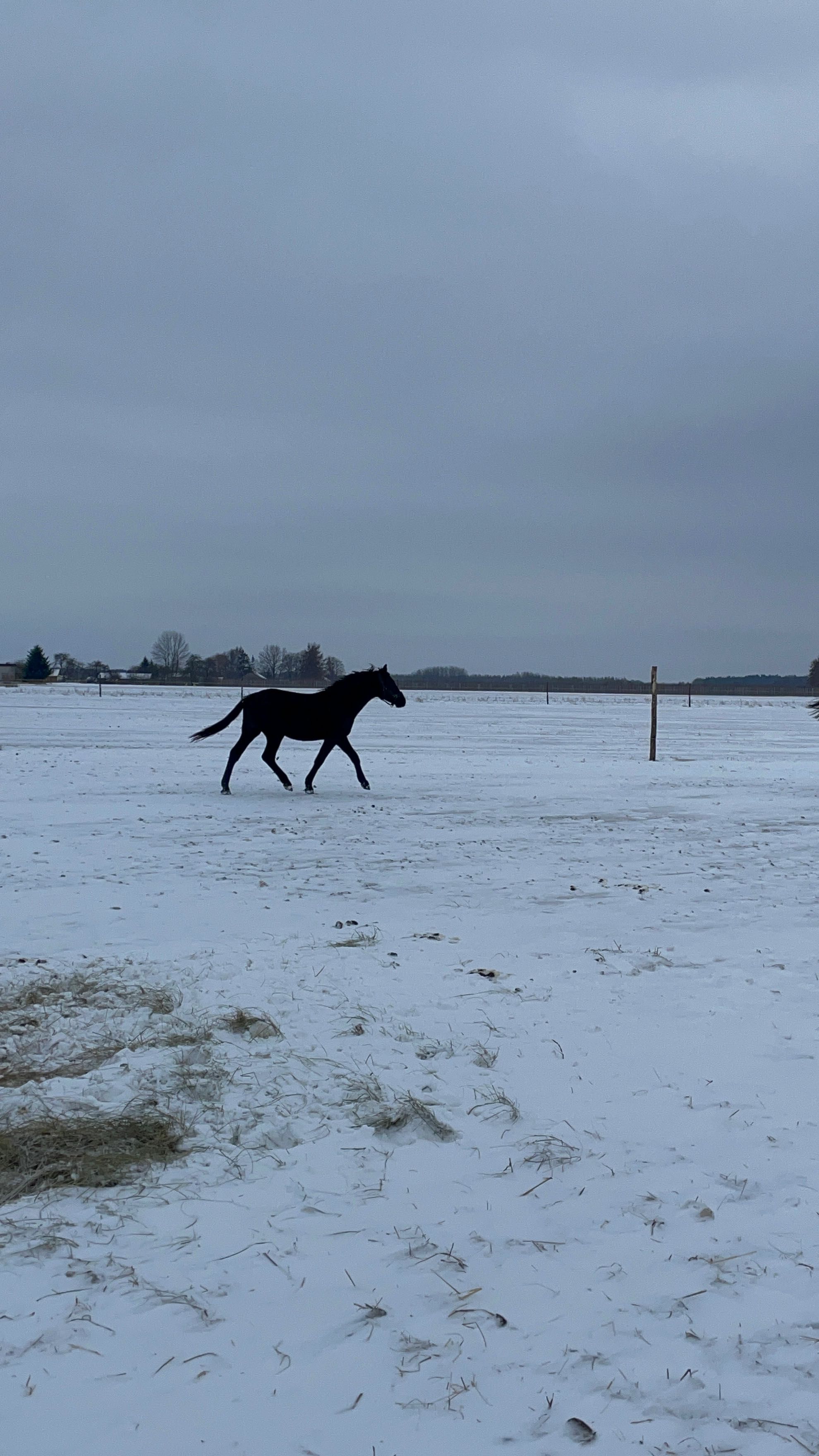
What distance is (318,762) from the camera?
13.6m

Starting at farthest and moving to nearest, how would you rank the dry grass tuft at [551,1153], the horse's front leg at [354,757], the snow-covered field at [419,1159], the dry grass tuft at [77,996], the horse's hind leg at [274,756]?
1. the horse's hind leg at [274,756]
2. the horse's front leg at [354,757]
3. the dry grass tuft at [77,996]
4. the dry grass tuft at [551,1153]
5. the snow-covered field at [419,1159]

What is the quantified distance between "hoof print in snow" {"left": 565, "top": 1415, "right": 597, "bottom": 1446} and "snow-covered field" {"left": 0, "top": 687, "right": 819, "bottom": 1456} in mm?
12

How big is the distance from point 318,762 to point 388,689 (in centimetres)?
169

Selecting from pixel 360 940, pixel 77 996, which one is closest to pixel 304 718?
pixel 360 940

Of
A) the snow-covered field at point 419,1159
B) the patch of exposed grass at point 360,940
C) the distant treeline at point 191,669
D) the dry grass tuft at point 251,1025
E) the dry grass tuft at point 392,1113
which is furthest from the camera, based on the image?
the distant treeline at point 191,669

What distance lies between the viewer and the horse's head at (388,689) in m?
14.1

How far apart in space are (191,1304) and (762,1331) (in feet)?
5.03

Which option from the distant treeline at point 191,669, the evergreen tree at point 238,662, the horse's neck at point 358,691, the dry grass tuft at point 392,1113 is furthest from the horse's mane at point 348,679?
the evergreen tree at point 238,662

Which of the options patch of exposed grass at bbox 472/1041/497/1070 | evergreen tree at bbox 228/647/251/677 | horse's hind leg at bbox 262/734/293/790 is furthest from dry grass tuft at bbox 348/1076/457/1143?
evergreen tree at bbox 228/647/251/677

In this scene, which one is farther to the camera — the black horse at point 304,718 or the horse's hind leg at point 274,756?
the horse's hind leg at point 274,756

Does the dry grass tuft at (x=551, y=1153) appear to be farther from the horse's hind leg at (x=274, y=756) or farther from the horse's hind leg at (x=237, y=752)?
the horse's hind leg at (x=274, y=756)

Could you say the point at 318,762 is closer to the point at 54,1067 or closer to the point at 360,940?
the point at 360,940

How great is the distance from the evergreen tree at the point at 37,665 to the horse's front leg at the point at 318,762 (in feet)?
360

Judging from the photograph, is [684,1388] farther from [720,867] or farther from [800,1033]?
[720,867]
